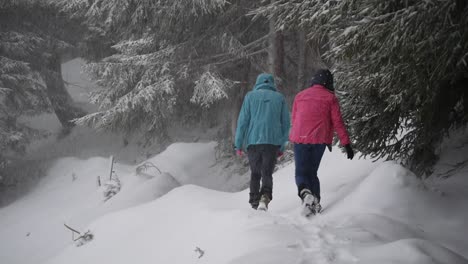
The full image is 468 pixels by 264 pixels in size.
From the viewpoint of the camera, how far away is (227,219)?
5.40 meters

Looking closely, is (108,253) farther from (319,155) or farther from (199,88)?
(199,88)

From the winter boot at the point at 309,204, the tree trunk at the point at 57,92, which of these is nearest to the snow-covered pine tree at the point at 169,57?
the winter boot at the point at 309,204

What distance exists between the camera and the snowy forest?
407 cm

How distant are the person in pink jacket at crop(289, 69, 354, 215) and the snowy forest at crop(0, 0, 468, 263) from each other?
36cm

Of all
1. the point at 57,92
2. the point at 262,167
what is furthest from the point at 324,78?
the point at 57,92

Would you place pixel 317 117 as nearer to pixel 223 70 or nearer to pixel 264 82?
pixel 264 82

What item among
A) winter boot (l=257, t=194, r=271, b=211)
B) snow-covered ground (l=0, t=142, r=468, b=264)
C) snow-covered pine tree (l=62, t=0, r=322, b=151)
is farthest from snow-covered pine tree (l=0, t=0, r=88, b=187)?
winter boot (l=257, t=194, r=271, b=211)

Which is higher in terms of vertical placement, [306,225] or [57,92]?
[306,225]

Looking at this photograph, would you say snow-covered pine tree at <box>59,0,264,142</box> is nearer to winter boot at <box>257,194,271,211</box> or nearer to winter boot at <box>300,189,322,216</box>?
winter boot at <box>257,194,271,211</box>

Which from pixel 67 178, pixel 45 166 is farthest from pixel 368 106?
pixel 45 166

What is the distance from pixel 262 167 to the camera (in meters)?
6.12

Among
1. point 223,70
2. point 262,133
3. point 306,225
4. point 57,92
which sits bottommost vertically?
point 57,92

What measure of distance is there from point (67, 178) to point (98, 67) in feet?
17.9

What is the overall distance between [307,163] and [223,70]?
8527 mm
